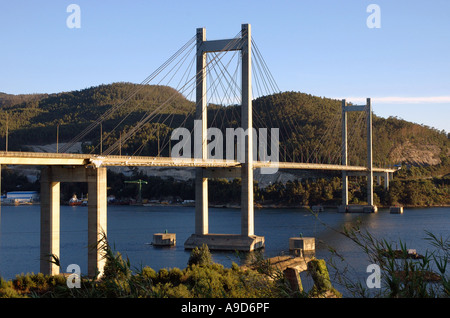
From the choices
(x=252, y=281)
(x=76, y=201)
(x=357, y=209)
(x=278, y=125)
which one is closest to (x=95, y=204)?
(x=252, y=281)

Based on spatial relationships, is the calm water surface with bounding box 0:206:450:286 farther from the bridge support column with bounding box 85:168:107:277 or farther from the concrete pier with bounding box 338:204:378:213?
the concrete pier with bounding box 338:204:378:213

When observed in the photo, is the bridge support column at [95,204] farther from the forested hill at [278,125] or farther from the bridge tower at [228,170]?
the forested hill at [278,125]

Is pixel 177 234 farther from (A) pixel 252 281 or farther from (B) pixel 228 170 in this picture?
(A) pixel 252 281

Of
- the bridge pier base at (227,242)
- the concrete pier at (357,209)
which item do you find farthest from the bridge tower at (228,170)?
the concrete pier at (357,209)

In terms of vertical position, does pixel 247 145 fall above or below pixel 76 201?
above
